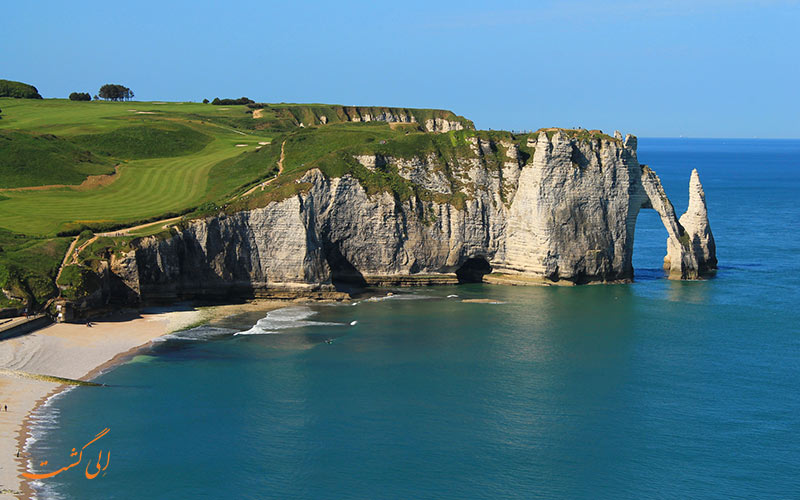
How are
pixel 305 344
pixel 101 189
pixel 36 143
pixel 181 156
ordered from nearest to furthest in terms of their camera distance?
→ pixel 305 344 → pixel 101 189 → pixel 36 143 → pixel 181 156

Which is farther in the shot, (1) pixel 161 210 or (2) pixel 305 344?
(1) pixel 161 210

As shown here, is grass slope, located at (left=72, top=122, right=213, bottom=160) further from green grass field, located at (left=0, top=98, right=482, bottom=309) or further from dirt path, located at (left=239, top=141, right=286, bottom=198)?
dirt path, located at (left=239, top=141, right=286, bottom=198)

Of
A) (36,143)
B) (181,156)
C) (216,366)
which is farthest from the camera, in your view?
(181,156)

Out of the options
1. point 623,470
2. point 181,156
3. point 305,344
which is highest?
point 181,156

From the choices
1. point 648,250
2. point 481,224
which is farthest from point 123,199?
point 648,250

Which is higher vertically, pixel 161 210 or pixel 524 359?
pixel 161 210

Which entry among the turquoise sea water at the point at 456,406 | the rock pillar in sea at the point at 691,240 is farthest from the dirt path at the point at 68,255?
the rock pillar in sea at the point at 691,240

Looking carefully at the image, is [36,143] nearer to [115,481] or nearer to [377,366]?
[377,366]

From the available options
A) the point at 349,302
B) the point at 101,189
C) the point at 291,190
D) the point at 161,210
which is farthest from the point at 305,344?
the point at 101,189
